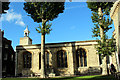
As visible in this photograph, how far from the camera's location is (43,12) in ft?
61.4

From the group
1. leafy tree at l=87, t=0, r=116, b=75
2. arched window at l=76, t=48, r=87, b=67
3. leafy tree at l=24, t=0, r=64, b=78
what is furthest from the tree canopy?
arched window at l=76, t=48, r=87, b=67

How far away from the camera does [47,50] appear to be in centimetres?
Result: 2458

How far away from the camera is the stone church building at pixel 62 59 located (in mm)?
22609

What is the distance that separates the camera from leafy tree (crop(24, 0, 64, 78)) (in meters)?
17.9

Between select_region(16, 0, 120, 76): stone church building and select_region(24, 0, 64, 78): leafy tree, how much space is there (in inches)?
245

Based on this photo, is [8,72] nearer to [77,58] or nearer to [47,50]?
[47,50]

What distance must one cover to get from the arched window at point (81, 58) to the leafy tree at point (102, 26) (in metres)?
6.57

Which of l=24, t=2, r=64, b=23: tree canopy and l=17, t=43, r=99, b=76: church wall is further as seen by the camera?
l=17, t=43, r=99, b=76: church wall

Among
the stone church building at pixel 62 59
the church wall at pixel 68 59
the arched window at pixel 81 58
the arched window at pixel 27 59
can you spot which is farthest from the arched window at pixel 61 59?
the arched window at pixel 27 59

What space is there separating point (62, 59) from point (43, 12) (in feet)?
32.6

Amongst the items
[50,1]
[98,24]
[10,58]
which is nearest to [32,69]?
[10,58]

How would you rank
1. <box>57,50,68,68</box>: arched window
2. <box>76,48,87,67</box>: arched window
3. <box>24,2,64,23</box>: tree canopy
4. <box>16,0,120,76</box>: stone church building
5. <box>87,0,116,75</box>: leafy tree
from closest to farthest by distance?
<box>87,0,116,75</box>: leafy tree < <box>24,2,64,23</box>: tree canopy < <box>16,0,120,76</box>: stone church building < <box>76,48,87,67</box>: arched window < <box>57,50,68,68</box>: arched window

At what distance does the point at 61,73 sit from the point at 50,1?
42.5ft

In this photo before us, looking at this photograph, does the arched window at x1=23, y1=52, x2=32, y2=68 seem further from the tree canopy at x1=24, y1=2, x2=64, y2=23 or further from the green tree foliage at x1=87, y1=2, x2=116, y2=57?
the green tree foliage at x1=87, y1=2, x2=116, y2=57
